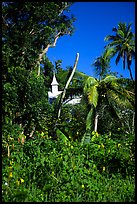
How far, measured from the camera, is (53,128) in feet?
24.0

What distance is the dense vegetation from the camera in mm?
3734

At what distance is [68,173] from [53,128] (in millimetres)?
3301

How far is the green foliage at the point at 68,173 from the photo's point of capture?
3514 millimetres

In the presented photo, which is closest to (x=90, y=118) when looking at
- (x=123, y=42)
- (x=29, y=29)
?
(x=29, y=29)

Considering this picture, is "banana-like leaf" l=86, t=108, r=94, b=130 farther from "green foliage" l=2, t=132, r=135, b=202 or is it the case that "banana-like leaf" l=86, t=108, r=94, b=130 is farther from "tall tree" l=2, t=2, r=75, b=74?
"green foliage" l=2, t=132, r=135, b=202

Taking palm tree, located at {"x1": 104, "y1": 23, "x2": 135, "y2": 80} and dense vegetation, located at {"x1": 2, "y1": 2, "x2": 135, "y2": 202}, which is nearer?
dense vegetation, located at {"x1": 2, "y1": 2, "x2": 135, "y2": 202}

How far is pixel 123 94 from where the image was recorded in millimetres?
7684

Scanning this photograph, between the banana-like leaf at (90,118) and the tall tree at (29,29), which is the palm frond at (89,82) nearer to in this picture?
the banana-like leaf at (90,118)

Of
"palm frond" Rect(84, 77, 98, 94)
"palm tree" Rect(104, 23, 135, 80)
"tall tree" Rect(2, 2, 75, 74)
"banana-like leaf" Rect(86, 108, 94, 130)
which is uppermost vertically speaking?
"palm tree" Rect(104, 23, 135, 80)

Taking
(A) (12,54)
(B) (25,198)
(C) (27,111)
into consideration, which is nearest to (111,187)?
(B) (25,198)

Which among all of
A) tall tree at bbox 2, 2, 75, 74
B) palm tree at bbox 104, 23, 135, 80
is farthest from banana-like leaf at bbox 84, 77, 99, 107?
palm tree at bbox 104, 23, 135, 80

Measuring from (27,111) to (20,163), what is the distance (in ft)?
6.31

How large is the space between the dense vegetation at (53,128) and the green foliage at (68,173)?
11 millimetres

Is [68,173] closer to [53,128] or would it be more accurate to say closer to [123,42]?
[53,128]
